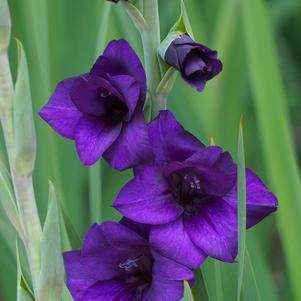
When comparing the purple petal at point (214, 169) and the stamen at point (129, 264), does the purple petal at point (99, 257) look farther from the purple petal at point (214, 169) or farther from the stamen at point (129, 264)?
the purple petal at point (214, 169)

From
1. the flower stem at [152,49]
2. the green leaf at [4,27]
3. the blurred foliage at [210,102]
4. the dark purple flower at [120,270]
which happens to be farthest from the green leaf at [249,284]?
the green leaf at [4,27]

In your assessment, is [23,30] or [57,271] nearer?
[57,271]

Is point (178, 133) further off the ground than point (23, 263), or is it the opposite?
point (178, 133)

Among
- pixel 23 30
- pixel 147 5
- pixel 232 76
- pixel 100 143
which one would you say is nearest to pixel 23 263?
pixel 100 143

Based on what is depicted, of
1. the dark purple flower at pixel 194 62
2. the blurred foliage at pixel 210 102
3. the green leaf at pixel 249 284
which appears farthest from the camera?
the blurred foliage at pixel 210 102

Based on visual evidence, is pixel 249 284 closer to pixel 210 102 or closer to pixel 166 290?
pixel 166 290

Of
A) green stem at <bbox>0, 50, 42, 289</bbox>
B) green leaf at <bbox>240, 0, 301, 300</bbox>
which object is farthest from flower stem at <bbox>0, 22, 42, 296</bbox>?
green leaf at <bbox>240, 0, 301, 300</bbox>

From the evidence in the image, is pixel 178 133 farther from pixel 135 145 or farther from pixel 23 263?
pixel 23 263
